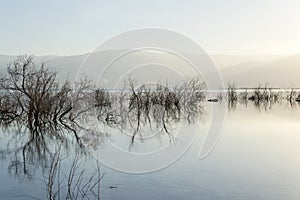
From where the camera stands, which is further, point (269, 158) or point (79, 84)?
point (79, 84)

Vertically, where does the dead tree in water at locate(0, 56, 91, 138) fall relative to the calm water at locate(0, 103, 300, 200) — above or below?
above

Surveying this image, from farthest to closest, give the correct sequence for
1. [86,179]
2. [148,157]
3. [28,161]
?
[148,157] < [28,161] < [86,179]

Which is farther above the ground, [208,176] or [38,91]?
[38,91]

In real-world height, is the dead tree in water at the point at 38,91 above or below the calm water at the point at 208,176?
above

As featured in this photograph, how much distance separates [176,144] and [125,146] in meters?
1.52

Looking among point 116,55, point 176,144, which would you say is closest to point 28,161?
point 116,55

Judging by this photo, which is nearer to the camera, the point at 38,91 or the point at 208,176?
the point at 208,176

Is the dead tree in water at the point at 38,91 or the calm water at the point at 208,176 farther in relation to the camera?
the dead tree in water at the point at 38,91

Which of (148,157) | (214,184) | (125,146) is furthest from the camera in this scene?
(125,146)

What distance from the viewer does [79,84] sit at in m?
20.2

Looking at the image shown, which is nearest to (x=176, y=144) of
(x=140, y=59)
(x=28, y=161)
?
(x=140, y=59)

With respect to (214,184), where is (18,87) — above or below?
above

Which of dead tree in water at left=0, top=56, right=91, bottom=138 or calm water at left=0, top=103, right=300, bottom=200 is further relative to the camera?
dead tree in water at left=0, top=56, right=91, bottom=138

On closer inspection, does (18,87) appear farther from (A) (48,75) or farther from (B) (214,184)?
(B) (214,184)
